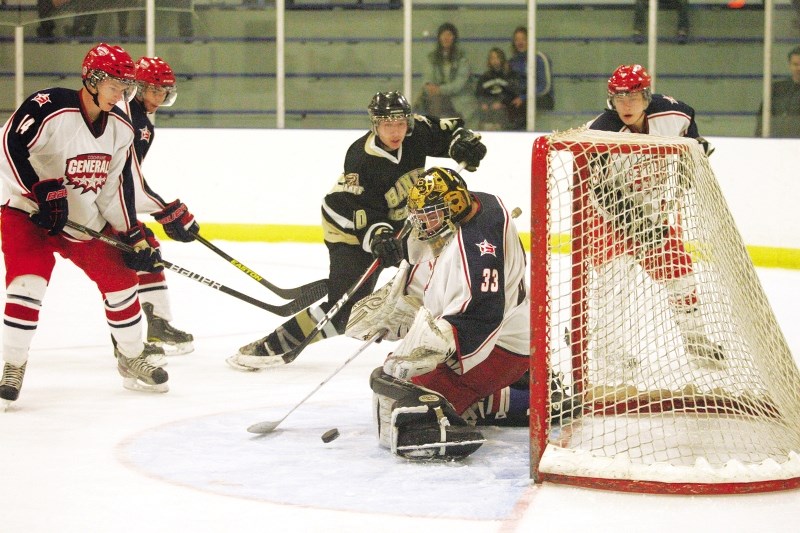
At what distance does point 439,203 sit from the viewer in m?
3.03

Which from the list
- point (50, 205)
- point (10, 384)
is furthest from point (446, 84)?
point (10, 384)

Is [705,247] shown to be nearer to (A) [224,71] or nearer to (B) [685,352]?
(B) [685,352]

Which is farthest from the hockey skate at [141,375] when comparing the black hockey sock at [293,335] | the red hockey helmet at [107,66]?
the red hockey helmet at [107,66]

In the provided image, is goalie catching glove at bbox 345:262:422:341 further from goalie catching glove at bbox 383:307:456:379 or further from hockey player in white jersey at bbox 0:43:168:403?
hockey player in white jersey at bbox 0:43:168:403

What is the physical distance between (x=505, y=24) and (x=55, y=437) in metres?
4.95

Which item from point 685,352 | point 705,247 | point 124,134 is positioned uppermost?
point 124,134

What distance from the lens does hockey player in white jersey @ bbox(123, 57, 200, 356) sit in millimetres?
4453

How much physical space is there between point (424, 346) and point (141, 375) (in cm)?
125

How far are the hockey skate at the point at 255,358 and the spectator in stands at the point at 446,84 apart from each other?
358 centimetres

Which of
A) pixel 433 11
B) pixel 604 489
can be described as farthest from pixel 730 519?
pixel 433 11

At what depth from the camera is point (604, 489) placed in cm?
269

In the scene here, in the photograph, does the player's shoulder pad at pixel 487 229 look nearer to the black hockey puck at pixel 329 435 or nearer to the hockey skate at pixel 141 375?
the black hockey puck at pixel 329 435

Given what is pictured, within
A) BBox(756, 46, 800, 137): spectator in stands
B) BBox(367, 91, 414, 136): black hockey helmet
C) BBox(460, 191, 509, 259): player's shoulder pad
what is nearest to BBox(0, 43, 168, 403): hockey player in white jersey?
BBox(367, 91, 414, 136): black hockey helmet

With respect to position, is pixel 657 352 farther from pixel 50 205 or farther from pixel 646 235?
pixel 50 205
